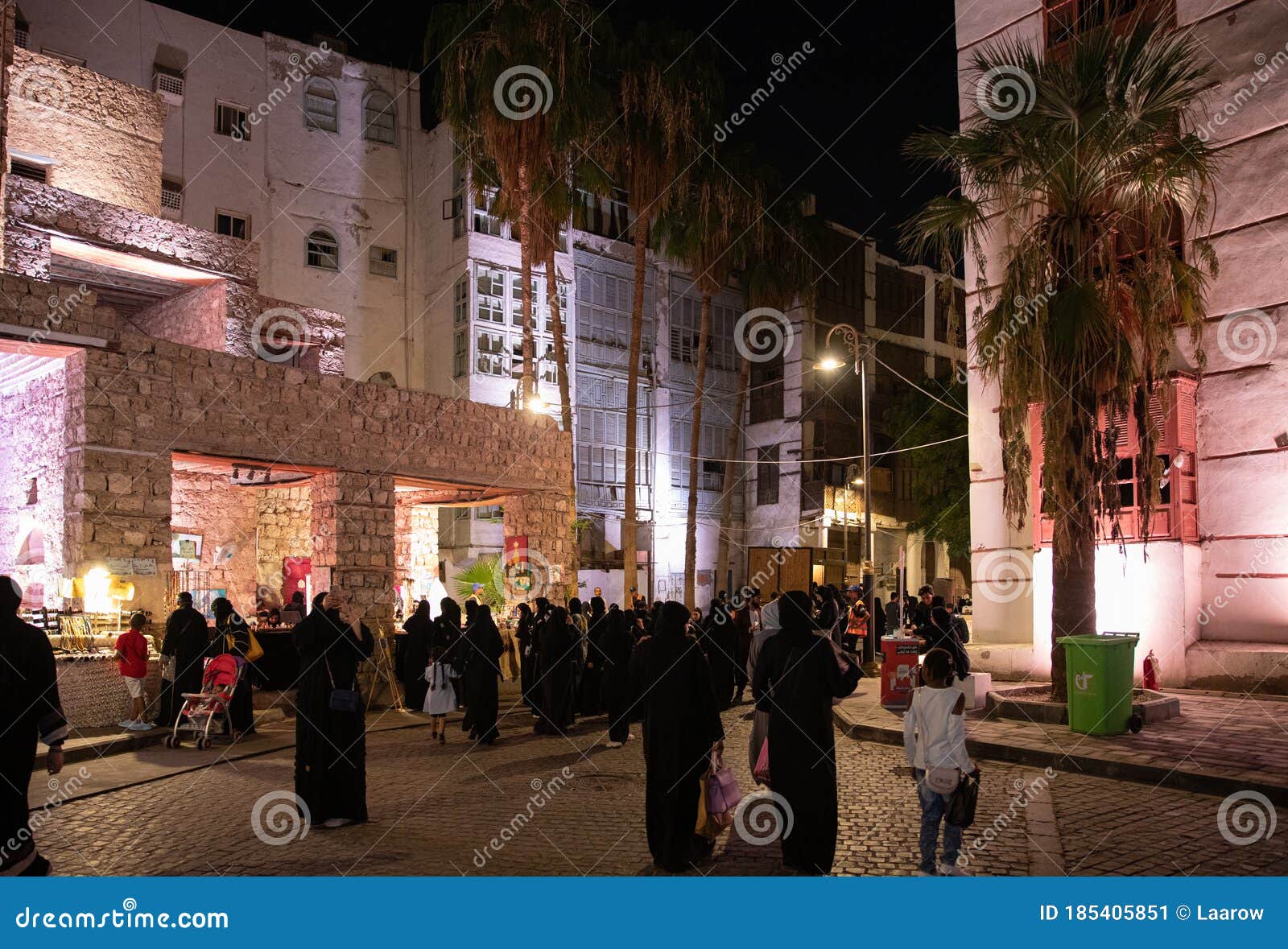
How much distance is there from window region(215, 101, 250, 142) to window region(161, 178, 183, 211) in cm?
221

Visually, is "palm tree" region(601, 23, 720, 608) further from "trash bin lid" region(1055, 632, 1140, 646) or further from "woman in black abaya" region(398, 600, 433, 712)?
"trash bin lid" region(1055, 632, 1140, 646)

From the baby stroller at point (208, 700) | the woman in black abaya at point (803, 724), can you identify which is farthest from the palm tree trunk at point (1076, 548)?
the baby stroller at point (208, 700)

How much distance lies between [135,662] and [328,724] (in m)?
5.66

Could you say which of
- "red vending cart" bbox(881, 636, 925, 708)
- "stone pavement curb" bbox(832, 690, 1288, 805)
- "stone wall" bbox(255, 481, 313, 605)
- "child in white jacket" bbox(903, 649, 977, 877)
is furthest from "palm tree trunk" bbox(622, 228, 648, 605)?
"child in white jacket" bbox(903, 649, 977, 877)

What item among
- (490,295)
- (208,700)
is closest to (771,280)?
(490,295)

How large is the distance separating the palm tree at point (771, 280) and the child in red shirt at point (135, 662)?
904 inches

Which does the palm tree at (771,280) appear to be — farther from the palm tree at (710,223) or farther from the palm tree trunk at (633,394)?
the palm tree trunk at (633,394)

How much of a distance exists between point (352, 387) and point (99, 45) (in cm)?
1667

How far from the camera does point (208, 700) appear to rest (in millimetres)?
12141

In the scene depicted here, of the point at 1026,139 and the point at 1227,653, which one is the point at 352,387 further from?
the point at 1227,653

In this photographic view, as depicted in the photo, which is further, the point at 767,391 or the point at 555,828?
the point at 767,391

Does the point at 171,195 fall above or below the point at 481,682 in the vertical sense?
above

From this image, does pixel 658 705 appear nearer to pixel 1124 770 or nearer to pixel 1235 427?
pixel 1124 770

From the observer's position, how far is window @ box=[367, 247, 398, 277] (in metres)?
31.3
